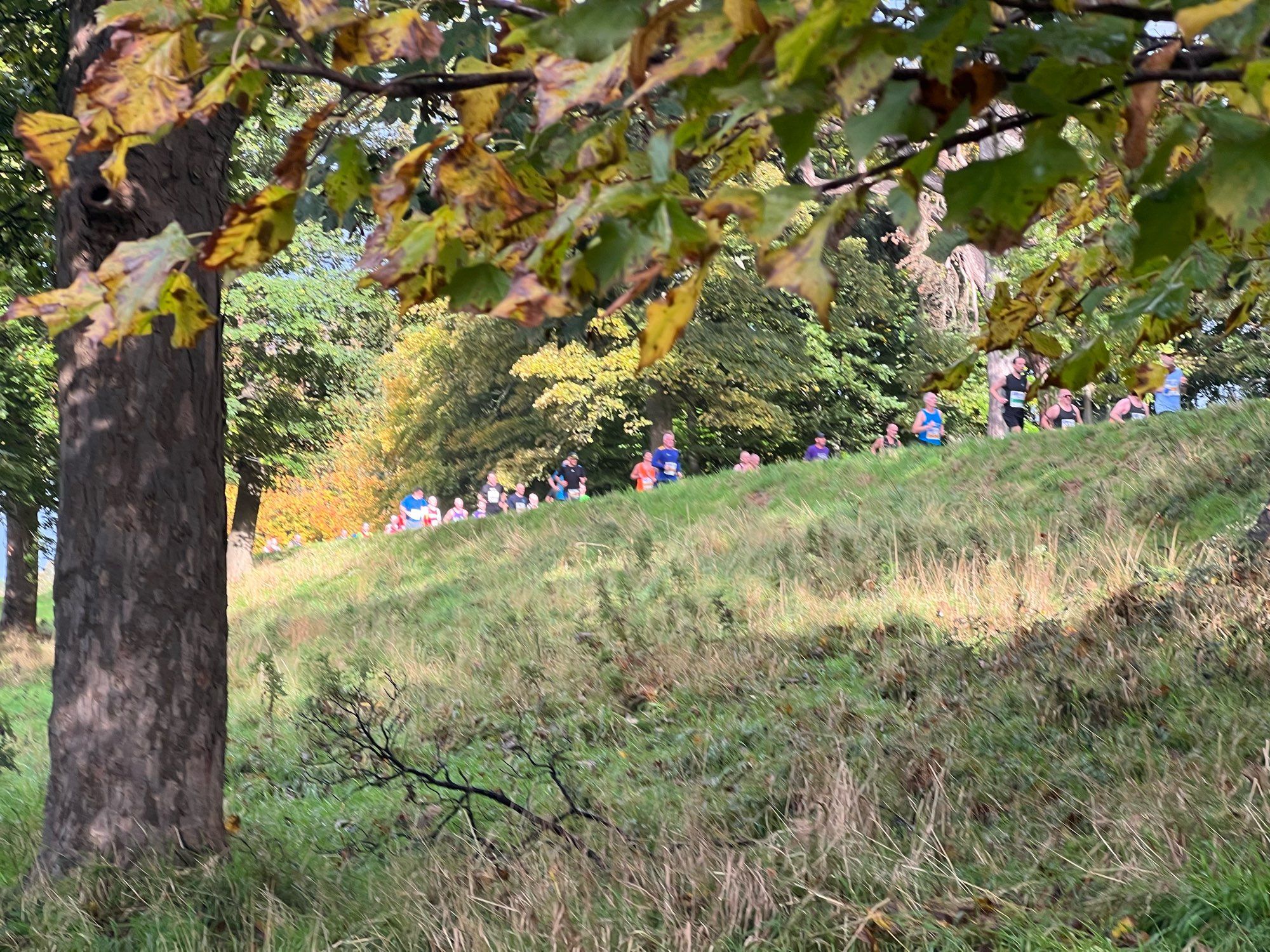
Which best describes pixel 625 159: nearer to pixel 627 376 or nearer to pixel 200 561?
pixel 200 561

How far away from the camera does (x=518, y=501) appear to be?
94.8 feet

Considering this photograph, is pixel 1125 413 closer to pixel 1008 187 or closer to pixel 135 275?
pixel 1008 187

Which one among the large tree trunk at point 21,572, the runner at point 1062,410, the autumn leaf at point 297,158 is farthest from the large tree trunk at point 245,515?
the autumn leaf at point 297,158

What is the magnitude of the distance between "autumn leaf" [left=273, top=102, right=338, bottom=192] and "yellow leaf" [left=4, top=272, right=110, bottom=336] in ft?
0.85

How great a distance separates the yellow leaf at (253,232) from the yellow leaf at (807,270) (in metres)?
0.61

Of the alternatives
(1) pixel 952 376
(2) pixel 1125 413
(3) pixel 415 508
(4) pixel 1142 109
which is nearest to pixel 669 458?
(3) pixel 415 508

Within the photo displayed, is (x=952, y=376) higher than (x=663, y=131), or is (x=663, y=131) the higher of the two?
(x=663, y=131)

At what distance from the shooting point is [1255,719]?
466cm

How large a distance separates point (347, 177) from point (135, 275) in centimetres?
46

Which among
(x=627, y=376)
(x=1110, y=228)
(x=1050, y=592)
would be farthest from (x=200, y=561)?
(x=627, y=376)

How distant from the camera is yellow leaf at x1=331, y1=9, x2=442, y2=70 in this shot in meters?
1.58

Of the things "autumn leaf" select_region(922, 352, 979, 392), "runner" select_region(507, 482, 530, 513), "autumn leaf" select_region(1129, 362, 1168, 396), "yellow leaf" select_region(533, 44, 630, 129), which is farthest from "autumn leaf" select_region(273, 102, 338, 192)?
"runner" select_region(507, 482, 530, 513)

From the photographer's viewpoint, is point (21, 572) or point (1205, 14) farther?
point (21, 572)

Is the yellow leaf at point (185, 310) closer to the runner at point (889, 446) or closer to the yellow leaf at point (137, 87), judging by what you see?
the yellow leaf at point (137, 87)
